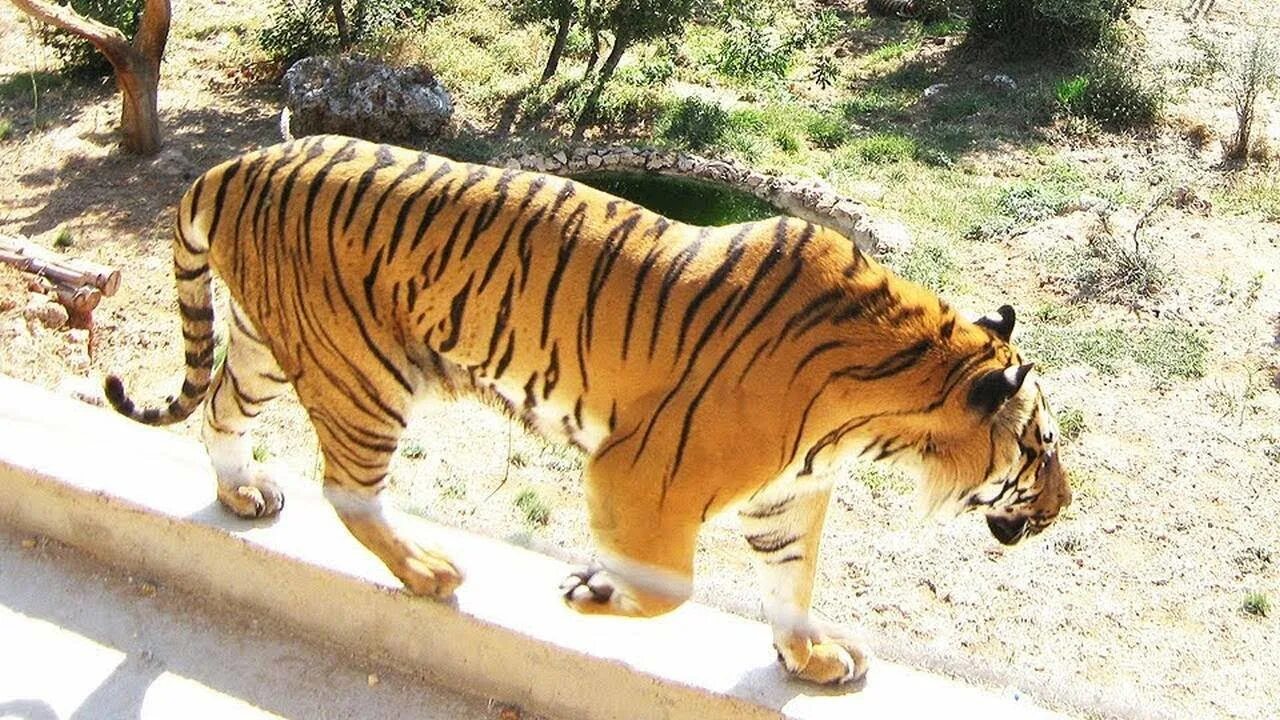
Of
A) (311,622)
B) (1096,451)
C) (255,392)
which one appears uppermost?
(255,392)

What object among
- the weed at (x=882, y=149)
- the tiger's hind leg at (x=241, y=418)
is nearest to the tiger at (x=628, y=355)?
the tiger's hind leg at (x=241, y=418)

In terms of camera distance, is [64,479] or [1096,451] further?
[1096,451]

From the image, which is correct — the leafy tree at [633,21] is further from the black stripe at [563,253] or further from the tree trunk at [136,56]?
the black stripe at [563,253]

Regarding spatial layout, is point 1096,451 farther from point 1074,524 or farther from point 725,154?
point 725,154

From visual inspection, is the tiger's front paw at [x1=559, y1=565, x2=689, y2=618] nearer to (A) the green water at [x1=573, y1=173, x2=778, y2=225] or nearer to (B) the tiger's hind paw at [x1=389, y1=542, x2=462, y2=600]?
(B) the tiger's hind paw at [x1=389, y1=542, x2=462, y2=600]

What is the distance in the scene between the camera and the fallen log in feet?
21.3

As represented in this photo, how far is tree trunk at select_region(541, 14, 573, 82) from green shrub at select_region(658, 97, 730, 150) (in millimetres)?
1015

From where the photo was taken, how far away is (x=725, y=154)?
9.34 meters

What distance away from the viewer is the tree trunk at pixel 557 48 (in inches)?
400

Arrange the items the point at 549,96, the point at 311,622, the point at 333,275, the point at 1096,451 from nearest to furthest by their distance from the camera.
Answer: the point at 333,275 < the point at 311,622 < the point at 1096,451 < the point at 549,96

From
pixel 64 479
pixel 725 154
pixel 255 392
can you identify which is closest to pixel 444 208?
pixel 255 392

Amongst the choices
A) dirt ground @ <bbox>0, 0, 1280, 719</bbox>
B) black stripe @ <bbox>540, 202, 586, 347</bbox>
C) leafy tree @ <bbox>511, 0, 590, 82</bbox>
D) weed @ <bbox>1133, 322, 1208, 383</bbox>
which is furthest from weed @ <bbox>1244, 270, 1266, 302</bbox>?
black stripe @ <bbox>540, 202, 586, 347</bbox>

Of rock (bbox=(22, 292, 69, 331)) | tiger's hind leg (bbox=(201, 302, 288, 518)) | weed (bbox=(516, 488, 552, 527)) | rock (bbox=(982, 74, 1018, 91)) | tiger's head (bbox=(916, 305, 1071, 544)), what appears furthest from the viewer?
rock (bbox=(982, 74, 1018, 91))

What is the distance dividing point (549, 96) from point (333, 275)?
6896 mm
